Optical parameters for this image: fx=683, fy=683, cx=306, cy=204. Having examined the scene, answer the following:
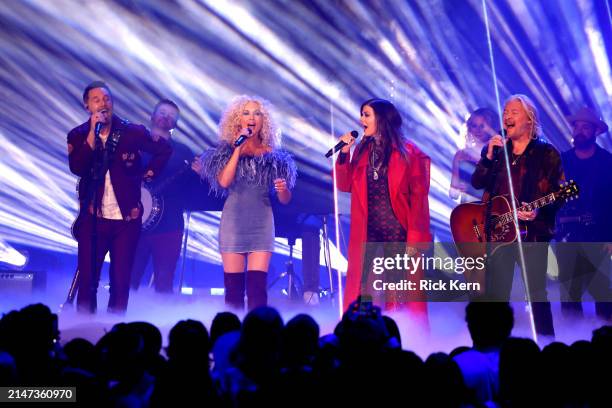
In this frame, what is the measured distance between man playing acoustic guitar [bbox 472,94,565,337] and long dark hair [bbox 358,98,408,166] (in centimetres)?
68

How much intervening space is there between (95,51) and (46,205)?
75.6 inches

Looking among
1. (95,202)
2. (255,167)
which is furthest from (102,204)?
(255,167)

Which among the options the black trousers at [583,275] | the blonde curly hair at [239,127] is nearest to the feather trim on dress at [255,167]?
the blonde curly hair at [239,127]

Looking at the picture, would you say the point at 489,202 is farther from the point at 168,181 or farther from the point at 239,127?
the point at 168,181

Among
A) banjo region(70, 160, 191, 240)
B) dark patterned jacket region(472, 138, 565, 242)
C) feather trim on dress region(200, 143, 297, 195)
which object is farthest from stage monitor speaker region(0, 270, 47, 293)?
dark patterned jacket region(472, 138, 565, 242)

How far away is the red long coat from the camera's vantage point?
5047 millimetres

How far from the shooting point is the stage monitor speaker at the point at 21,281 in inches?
272

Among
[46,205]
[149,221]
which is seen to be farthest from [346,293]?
[46,205]

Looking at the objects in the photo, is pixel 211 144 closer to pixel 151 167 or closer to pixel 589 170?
pixel 151 167

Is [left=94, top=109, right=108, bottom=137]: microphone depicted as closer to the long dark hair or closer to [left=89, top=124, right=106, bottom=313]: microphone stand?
[left=89, top=124, right=106, bottom=313]: microphone stand

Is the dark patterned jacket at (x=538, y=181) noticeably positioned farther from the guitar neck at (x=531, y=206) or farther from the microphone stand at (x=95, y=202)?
the microphone stand at (x=95, y=202)

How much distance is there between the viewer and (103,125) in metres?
5.57

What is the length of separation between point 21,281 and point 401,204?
13.9 feet

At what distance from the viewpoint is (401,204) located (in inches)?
200
